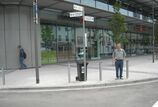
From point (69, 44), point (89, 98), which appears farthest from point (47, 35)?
point (89, 98)

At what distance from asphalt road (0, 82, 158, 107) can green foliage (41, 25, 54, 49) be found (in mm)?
15327

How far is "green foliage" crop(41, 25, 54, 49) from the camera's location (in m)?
27.8

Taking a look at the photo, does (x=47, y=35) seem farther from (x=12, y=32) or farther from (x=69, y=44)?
(x=12, y=32)

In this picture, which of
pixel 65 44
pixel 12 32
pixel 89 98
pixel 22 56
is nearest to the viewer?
pixel 89 98

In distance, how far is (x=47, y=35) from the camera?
92.8 feet

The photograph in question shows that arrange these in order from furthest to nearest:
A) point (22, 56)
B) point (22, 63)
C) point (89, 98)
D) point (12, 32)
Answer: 1. point (12, 32)
2. point (22, 63)
3. point (22, 56)
4. point (89, 98)

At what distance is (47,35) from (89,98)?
1778 cm

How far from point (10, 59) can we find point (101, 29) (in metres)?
16.4

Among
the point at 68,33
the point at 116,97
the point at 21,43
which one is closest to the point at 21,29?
the point at 21,43

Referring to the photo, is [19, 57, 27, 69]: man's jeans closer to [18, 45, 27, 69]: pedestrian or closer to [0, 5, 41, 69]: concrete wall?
[18, 45, 27, 69]: pedestrian

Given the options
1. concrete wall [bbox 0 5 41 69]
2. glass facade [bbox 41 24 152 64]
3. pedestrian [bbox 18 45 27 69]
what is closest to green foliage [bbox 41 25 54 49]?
glass facade [bbox 41 24 152 64]

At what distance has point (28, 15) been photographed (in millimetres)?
23656

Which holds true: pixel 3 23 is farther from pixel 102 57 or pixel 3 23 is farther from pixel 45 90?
pixel 102 57

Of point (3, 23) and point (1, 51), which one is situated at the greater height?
point (3, 23)
